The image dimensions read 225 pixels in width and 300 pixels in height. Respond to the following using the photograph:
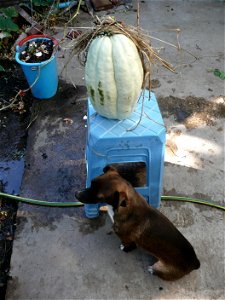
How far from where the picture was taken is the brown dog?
2238mm

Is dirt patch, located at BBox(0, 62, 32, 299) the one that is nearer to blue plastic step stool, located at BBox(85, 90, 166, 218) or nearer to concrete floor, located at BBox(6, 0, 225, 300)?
concrete floor, located at BBox(6, 0, 225, 300)

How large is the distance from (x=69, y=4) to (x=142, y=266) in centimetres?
444

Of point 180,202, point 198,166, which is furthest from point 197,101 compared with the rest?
point 180,202

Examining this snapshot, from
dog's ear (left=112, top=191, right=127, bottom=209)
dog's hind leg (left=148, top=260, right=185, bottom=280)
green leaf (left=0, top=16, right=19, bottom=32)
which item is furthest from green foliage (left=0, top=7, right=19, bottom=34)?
dog's hind leg (left=148, top=260, right=185, bottom=280)

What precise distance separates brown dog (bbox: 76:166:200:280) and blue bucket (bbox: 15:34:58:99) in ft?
5.98

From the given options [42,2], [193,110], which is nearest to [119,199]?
[193,110]

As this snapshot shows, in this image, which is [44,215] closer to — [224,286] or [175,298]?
[175,298]

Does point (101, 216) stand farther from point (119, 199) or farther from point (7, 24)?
point (7, 24)

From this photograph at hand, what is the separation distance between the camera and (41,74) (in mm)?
3824

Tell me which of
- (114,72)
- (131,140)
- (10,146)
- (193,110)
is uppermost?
(114,72)

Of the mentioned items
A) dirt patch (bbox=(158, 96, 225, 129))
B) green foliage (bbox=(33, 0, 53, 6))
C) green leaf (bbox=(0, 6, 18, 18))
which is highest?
green leaf (bbox=(0, 6, 18, 18))

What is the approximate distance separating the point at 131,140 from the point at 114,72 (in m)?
0.50

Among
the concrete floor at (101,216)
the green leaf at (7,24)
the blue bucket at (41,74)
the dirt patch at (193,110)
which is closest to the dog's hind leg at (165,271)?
the concrete floor at (101,216)

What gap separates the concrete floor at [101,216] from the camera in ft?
8.36
